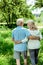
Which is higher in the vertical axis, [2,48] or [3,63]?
[3,63]

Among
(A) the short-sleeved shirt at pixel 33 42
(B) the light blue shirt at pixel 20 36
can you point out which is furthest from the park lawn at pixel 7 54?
(A) the short-sleeved shirt at pixel 33 42

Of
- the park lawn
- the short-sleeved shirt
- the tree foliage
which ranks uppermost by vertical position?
the short-sleeved shirt

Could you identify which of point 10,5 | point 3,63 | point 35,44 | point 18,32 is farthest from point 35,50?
point 10,5

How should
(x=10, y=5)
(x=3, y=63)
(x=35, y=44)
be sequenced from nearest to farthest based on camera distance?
(x=35, y=44) → (x=3, y=63) → (x=10, y=5)

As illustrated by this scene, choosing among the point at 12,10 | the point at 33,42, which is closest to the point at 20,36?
the point at 33,42

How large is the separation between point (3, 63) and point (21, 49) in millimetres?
1105

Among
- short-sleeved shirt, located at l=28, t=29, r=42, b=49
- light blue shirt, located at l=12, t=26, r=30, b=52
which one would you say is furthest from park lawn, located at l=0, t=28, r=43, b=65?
short-sleeved shirt, located at l=28, t=29, r=42, b=49

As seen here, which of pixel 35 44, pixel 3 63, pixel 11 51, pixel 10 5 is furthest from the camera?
pixel 10 5

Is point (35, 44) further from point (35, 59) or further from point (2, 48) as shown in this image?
point (2, 48)

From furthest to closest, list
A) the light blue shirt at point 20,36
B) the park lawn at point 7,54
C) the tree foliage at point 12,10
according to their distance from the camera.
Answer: the tree foliage at point 12,10
the park lawn at point 7,54
the light blue shirt at point 20,36


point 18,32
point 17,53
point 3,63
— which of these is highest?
point 18,32

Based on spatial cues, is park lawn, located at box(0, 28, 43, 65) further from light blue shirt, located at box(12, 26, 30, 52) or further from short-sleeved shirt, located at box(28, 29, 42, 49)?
short-sleeved shirt, located at box(28, 29, 42, 49)

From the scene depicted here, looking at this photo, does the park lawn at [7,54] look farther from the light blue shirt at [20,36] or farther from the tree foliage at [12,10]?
the tree foliage at [12,10]

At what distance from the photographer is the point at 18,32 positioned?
731 centimetres
